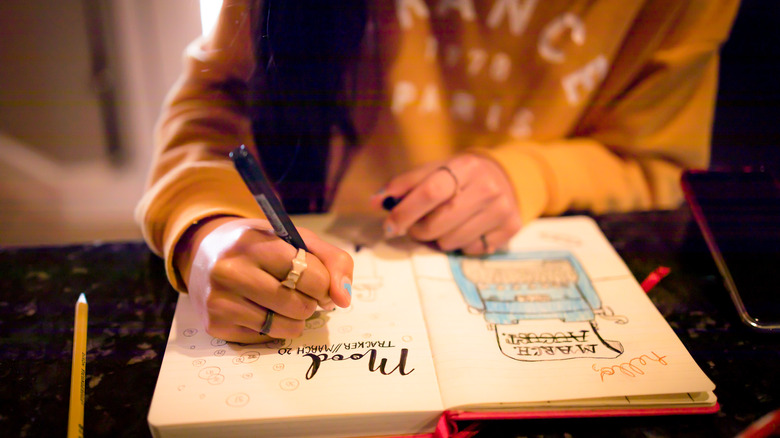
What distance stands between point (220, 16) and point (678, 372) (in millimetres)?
423

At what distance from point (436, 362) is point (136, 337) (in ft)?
0.75

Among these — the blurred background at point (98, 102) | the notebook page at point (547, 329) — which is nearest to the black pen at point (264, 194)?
the notebook page at point (547, 329)

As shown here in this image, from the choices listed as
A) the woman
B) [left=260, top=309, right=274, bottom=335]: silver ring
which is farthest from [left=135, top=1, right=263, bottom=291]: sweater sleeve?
[left=260, top=309, right=274, bottom=335]: silver ring

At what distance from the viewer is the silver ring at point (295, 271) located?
0.32 metres

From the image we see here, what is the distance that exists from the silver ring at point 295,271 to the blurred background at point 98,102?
27 centimetres

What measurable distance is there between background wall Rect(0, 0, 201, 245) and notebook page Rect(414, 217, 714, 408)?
32 centimetres

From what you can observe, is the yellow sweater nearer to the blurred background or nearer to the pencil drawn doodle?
the blurred background

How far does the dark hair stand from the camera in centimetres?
39

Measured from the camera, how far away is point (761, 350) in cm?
37

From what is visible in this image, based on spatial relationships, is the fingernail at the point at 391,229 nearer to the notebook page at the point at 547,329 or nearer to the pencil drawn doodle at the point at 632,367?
the notebook page at the point at 547,329

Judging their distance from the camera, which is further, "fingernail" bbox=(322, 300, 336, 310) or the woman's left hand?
the woman's left hand

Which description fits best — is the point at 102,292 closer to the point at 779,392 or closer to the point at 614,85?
the point at 779,392

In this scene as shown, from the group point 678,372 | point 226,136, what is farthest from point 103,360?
point 678,372

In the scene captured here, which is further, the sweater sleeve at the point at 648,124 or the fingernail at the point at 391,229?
the sweater sleeve at the point at 648,124
